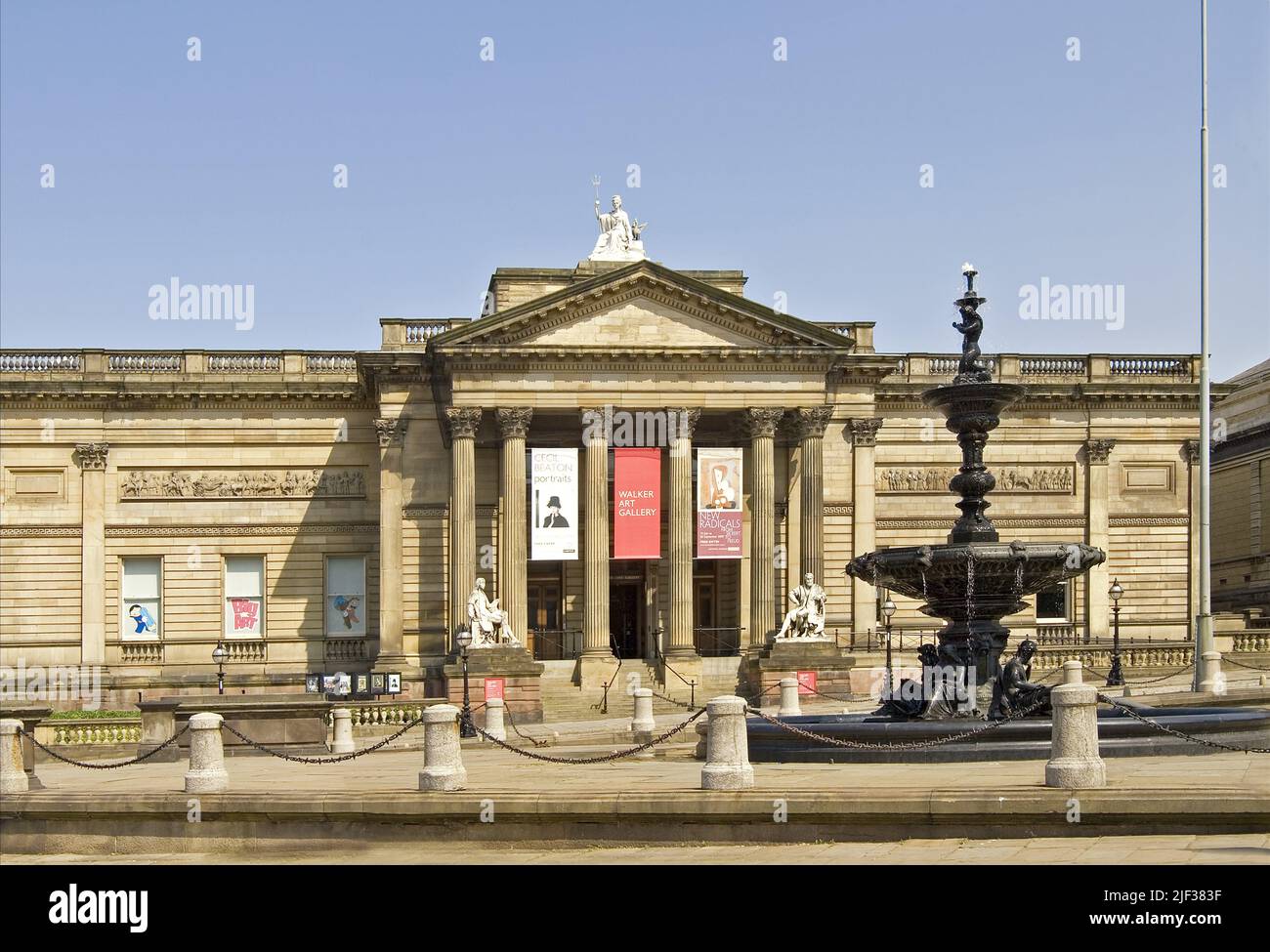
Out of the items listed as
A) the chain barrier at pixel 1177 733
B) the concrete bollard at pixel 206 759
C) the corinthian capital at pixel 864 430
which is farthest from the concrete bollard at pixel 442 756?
the corinthian capital at pixel 864 430

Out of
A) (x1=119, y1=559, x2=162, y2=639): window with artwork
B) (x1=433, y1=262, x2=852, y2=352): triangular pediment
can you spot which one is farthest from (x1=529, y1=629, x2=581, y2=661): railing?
(x1=119, y1=559, x2=162, y2=639): window with artwork

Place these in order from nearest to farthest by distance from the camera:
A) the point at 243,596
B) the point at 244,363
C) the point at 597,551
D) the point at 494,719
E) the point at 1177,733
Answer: the point at 1177,733, the point at 494,719, the point at 597,551, the point at 243,596, the point at 244,363

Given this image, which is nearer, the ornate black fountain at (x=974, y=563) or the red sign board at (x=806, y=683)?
the ornate black fountain at (x=974, y=563)

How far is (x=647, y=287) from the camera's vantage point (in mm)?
54719

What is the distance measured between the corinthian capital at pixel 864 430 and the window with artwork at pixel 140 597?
2442 centimetres

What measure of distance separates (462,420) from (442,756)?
106ft

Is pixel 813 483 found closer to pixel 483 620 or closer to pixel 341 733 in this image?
pixel 483 620

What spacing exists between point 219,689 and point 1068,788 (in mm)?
37081

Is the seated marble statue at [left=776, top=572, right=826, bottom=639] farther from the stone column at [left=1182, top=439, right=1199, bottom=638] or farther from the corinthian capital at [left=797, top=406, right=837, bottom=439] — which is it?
the stone column at [left=1182, top=439, right=1199, bottom=638]

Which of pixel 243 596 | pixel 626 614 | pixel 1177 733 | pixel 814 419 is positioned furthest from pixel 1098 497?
pixel 1177 733

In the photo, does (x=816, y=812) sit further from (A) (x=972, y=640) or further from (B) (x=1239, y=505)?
(B) (x=1239, y=505)

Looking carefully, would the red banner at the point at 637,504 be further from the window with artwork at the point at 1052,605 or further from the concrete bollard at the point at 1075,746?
the concrete bollard at the point at 1075,746

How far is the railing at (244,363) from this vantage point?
6116cm

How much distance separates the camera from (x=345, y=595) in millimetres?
60656
